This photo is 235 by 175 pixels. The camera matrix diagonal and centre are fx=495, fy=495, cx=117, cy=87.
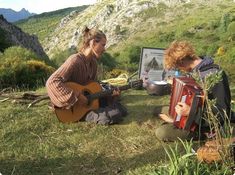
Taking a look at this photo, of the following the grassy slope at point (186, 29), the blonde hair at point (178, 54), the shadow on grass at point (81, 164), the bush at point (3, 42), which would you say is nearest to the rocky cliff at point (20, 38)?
the bush at point (3, 42)

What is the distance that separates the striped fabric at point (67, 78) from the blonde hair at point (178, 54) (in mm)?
1957

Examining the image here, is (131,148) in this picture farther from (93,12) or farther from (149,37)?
(93,12)

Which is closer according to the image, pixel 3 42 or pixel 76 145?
pixel 76 145

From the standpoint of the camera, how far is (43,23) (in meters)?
156

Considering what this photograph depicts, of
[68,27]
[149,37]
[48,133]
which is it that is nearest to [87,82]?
[48,133]

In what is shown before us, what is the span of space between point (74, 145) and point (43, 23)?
5984 inches

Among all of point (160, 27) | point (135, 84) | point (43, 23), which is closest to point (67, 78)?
A: point (135, 84)

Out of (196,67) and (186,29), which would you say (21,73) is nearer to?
(196,67)

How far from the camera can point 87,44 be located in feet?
25.9

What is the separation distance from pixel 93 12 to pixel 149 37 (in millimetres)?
60533

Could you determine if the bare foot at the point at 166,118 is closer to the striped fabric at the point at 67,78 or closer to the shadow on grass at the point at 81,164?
the shadow on grass at the point at 81,164

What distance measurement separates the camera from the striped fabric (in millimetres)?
7527

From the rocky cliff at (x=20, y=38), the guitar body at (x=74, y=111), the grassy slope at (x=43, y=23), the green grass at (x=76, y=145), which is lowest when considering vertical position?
the grassy slope at (x=43, y=23)

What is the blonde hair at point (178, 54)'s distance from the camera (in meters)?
6.08
